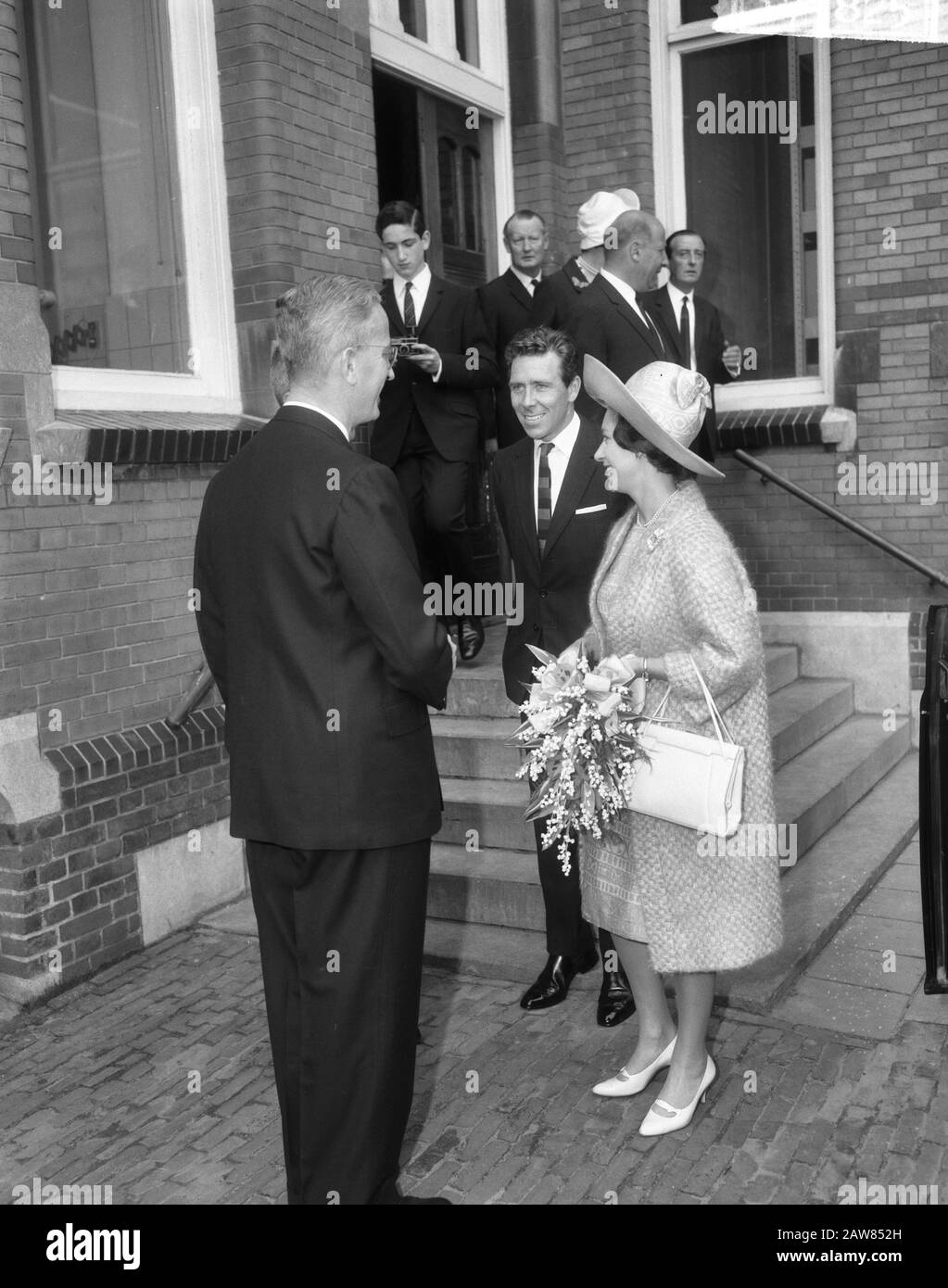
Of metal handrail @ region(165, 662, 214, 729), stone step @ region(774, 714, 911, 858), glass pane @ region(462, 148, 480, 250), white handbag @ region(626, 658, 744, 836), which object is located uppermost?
glass pane @ region(462, 148, 480, 250)

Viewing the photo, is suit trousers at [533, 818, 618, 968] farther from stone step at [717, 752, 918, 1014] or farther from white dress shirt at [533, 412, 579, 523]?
white dress shirt at [533, 412, 579, 523]

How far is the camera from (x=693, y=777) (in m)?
3.21

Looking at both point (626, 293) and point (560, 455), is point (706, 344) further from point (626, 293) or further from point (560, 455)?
point (560, 455)

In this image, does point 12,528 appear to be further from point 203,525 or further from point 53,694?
point 203,525

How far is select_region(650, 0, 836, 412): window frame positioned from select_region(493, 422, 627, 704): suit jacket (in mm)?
4255

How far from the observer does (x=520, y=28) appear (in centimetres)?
842

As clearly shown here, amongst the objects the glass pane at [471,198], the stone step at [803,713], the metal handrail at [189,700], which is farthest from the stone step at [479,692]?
the glass pane at [471,198]

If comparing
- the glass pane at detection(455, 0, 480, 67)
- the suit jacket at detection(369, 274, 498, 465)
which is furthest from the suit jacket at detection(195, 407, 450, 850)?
the glass pane at detection(455, 0, 480, 67)

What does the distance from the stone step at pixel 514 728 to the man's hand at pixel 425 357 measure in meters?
1.69

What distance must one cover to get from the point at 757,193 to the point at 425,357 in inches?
163

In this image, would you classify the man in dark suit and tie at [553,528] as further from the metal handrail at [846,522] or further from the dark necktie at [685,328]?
the metal handrail at [846,522]

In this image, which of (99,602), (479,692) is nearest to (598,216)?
(479,692)

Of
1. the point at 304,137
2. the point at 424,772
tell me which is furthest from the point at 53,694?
the point at 304,137

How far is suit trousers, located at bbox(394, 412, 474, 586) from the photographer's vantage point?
6023mm
